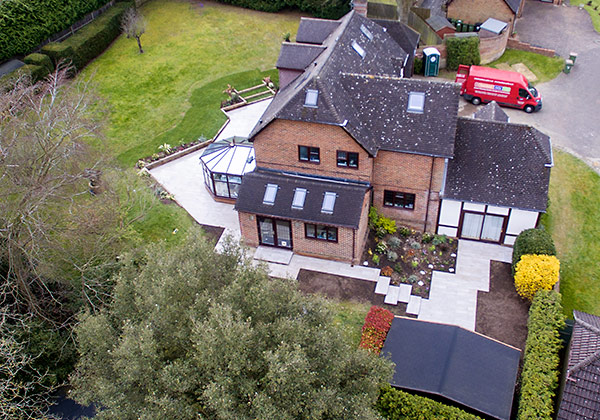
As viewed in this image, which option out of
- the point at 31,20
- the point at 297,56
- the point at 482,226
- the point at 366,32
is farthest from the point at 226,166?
the point at 31,20

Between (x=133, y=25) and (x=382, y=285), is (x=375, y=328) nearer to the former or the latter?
(x=382, y=285)

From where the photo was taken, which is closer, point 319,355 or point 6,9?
point 319,355

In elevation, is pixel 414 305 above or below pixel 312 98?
below

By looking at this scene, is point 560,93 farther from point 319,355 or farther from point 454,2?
point 319,355

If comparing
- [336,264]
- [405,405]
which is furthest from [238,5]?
[405,405]

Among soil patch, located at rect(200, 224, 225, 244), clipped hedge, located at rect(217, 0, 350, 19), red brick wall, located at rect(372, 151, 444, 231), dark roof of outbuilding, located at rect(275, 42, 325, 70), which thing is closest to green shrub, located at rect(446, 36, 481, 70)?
clipped hedge, located at rect(217, 0, 350, 19)

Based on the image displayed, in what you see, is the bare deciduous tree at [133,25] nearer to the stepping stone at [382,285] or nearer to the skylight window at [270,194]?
the skylight window at [270,194]

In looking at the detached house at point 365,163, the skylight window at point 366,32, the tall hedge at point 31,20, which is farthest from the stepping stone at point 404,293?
the tall hedge at point 31,20
